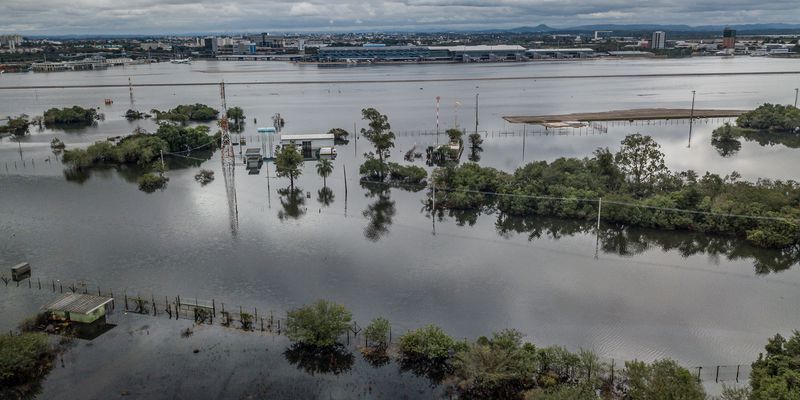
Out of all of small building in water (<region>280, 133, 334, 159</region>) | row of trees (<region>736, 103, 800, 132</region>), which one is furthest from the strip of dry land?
small building in water (<region>280, 133, 334, 159</region>)

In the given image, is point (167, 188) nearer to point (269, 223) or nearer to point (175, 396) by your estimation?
point (269, 223)

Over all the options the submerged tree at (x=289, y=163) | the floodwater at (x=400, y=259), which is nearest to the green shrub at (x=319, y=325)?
the floodwater at (x=400, y=259)

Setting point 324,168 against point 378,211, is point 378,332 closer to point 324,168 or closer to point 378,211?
point 378,211

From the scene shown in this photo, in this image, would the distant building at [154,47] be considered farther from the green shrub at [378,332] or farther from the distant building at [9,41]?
the green shrub at [378,332]

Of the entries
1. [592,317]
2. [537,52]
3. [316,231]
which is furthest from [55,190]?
[537,52]

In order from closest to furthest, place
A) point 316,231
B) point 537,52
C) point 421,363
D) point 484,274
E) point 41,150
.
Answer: point 421,363
point 484,274
point 316,231
point 41,150
point 537,52

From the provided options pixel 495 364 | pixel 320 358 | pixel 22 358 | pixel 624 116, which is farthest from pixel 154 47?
pixel 495 364
